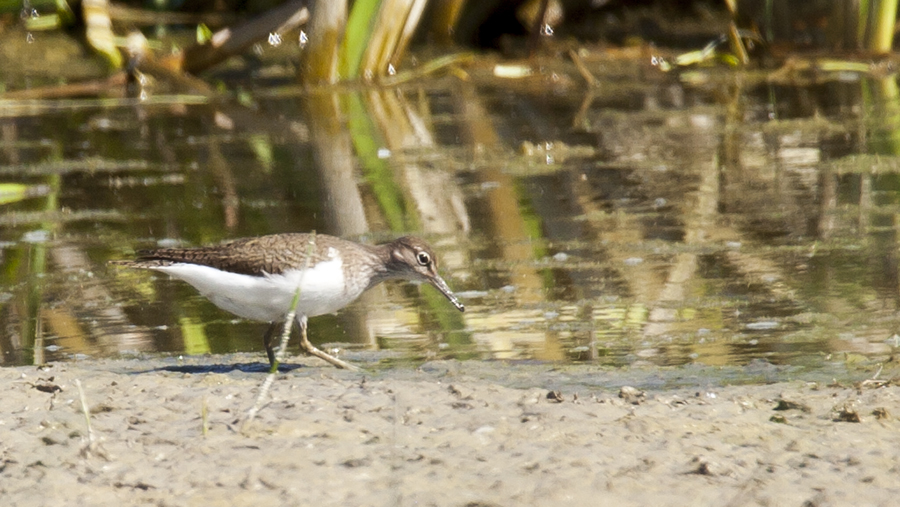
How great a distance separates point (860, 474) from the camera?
3787 mm

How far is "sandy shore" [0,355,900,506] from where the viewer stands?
12.2ft

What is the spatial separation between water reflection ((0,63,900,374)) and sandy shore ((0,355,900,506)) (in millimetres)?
799

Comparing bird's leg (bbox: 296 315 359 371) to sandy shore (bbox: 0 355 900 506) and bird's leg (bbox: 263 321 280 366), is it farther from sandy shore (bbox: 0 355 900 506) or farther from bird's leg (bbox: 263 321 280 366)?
sandy shore (bbox: 0 355 900 506)

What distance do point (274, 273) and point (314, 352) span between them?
42cm

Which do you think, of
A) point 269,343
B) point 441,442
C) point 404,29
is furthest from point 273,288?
Result: point 404,29

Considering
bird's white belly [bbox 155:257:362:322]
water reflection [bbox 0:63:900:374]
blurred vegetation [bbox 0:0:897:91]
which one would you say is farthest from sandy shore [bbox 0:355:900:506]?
blurred vegetation [bbox 0:0:897:91]

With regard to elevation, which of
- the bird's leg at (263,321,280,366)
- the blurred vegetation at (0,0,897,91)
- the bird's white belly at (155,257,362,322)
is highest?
the blurred vegetation at (0,0,897,91)

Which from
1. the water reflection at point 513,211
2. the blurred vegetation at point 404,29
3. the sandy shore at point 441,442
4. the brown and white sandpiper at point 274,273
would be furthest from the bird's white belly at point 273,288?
the blurred vegetation at point 404,29

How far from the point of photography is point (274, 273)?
16.4 ft

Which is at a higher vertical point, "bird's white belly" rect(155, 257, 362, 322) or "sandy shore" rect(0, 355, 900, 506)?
"bird's white belly" rect(155, 257, 362, 322)

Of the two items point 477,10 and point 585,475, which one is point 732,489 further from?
point 477,10

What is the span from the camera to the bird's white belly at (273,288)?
497 centimetres

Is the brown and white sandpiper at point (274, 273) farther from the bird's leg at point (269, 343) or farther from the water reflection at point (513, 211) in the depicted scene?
the water reflection at point (513, 211)

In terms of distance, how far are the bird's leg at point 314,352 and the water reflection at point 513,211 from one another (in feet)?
1.36
